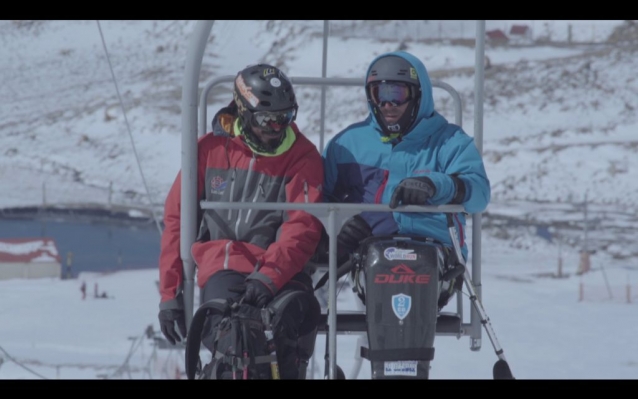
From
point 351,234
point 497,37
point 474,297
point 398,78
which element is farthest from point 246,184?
point 497,37

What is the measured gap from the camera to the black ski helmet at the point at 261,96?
134 inches

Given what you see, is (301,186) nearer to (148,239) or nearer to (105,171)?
(148,239)

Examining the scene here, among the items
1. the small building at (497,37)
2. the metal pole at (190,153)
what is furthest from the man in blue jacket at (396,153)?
the small building at (497,37)

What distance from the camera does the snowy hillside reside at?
68.6 feet

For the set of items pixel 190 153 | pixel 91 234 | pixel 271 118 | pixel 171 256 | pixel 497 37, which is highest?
pixel 497 37

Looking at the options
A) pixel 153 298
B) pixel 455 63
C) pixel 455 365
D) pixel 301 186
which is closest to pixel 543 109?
pixel 455 63

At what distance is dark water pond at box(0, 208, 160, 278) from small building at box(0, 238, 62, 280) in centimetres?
14

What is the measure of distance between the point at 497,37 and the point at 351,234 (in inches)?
1076

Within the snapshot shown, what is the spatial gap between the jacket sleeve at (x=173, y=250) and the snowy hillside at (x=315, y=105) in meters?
15.9

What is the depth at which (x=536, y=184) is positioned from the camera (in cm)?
2098

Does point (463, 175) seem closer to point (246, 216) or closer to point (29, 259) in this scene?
point (246, 216)

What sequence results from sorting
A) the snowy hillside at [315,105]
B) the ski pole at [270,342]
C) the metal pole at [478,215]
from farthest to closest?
the snowy hillside at [315,105], the metal pole at [478,215], the ski pole at [270,342]

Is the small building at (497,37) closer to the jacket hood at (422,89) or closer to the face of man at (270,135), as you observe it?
the jacket hood at (422,89)

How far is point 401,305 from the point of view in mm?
3215
